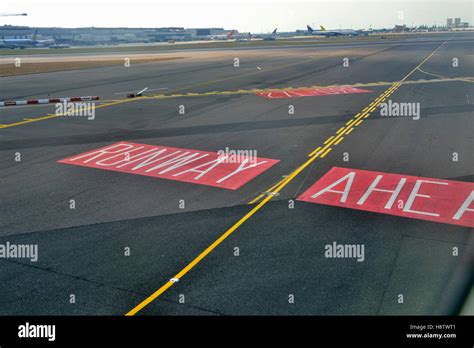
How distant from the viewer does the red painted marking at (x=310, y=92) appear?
35.2m

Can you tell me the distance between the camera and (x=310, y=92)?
36688 mm

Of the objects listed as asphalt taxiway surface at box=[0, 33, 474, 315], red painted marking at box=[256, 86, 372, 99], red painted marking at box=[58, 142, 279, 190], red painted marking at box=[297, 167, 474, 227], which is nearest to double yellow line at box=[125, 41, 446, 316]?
asphalt taxiway surface at box=[0, 33, 474, 315]

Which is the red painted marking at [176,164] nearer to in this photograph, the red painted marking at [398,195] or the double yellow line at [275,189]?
the double yellow line at [275,189]

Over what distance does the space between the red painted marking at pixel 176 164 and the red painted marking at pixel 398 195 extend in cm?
299

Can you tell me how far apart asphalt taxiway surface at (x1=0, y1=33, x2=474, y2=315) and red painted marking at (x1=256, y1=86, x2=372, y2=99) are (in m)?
8.48

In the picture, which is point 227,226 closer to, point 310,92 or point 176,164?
point 176,164

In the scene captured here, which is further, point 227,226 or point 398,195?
point 398,195

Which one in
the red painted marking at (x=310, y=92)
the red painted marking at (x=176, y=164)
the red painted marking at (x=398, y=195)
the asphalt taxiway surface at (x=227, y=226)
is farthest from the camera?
the red painted marking at (x=310, y=92)

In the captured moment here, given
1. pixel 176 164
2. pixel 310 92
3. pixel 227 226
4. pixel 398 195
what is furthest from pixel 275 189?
pixel 310 92

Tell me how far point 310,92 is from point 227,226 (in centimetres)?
2728

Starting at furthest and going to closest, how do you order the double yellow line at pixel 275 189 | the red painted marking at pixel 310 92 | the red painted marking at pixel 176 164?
1. the red painted marking at pixel 310 92
2. the red painted marking at pixel 176 164
3. the double yellow line at pixel 275 189

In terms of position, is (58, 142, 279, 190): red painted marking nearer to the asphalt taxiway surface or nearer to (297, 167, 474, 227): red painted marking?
the asphalt taxiway surface

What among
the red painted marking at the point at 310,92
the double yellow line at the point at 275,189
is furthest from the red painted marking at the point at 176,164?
the red painted marking at the point at 310,92
